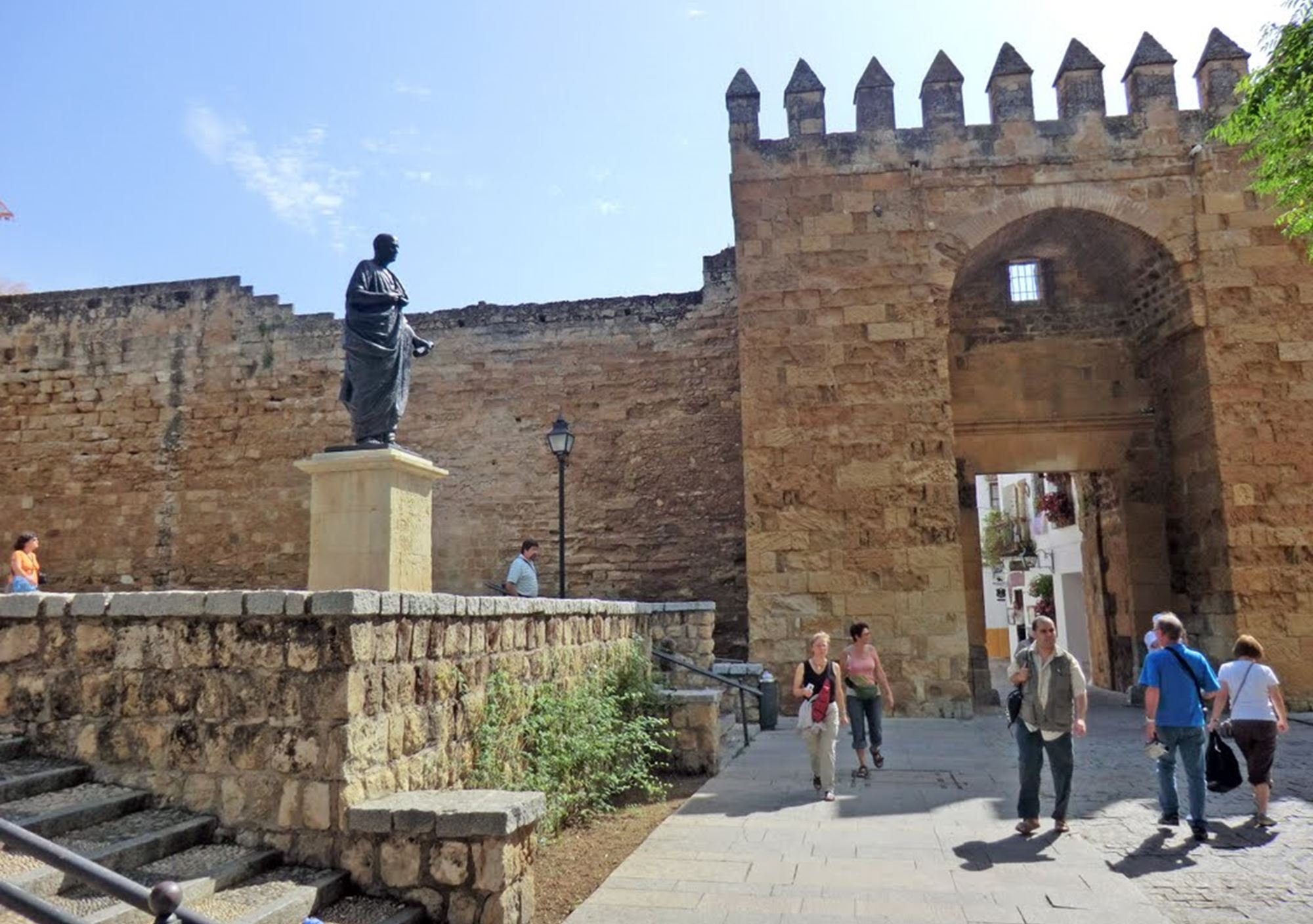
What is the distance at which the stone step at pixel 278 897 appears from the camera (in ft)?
10.6

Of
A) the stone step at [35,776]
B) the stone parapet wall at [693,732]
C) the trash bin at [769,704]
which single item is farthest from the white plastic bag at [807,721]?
the stone step at [35,776]

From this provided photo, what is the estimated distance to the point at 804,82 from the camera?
1145 cm

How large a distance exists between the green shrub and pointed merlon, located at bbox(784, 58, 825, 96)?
25.9ft

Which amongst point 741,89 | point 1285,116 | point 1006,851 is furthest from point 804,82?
point 1006,851

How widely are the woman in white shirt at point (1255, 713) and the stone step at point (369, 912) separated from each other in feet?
16.1

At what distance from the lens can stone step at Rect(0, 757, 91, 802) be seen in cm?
369

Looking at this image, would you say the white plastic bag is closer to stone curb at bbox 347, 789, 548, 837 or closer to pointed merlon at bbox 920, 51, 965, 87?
stone curb at bbox 347, 789, 548, 837

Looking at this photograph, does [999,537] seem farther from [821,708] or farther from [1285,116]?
[821,708]

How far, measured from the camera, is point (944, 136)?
1120 centimetres

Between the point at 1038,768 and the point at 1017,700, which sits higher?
the point at 1017,700

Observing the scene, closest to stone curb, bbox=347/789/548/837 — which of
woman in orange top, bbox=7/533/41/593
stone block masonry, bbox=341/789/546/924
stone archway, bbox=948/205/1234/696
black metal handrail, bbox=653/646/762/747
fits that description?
stone block masonry, bbox=341/789/546/924

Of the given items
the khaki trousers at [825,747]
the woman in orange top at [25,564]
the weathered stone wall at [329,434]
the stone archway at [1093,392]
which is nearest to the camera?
the khaki trousers at [825,747]

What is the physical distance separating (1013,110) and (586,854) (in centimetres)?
1031

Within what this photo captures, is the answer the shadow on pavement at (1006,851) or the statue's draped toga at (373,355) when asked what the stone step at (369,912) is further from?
the statue's draped toga at (373,355)
